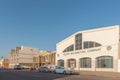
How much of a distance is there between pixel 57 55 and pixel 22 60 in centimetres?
5002

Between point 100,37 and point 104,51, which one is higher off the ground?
point 100,37

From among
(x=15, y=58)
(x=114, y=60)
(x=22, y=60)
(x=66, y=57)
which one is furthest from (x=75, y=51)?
(x=15, y=58)

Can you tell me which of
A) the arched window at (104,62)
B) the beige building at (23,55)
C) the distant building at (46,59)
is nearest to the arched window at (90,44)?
the arched window at (104,62)

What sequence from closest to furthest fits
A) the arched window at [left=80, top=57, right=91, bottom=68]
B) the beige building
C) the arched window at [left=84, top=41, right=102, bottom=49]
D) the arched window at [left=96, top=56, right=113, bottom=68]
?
the arched window at [left=96, top=56, right=113, bottom=68], the arched window at [left=84, top=41, right=102, bottom=49], the arched window at [left=80, top=57, right=91, bottom=68], the beige building

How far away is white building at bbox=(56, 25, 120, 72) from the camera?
47.4 m

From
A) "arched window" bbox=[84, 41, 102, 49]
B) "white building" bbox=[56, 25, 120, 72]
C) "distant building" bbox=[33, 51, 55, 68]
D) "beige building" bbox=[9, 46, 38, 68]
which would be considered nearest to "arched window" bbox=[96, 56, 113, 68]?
"white building" bbox=[56, 25, 120, 72]

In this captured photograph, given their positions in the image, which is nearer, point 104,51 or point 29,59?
point 104,51

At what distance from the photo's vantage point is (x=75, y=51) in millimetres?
60781

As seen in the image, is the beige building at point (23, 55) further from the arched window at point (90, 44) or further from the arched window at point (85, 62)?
the arched window at point (90, 44)

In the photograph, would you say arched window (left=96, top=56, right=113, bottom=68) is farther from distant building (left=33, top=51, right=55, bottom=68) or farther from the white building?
distant building (left=33, top=51, right=55, bottom=68)

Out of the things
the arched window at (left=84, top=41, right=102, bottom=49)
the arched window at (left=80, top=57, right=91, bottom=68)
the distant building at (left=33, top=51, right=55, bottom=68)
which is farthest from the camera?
the distant building at (left=33, top=51, right=55, bottom=68)

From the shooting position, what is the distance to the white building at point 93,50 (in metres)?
47.4

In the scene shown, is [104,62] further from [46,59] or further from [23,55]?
[23,55]

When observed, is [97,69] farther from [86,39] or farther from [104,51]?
[86,39]
